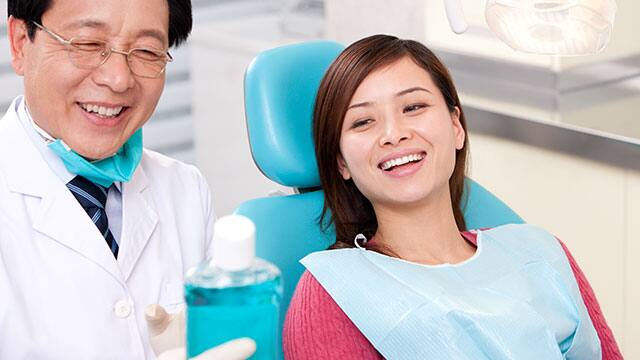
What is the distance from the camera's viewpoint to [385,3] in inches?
128

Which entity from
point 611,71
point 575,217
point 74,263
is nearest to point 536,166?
point 575,217

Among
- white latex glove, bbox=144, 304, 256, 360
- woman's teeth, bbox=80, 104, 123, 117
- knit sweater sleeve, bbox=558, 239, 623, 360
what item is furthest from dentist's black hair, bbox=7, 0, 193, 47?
knit sweater sleeve, bbox=558, 239, 623, 360

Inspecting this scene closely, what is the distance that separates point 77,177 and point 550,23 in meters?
0.71

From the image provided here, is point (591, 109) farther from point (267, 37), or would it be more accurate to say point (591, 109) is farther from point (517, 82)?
point (267, 37)

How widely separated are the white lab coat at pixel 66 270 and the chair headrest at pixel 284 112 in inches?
12.5

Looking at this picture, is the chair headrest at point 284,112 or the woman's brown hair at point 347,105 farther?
the chair headrest at point 284,112

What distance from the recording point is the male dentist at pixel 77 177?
1558mm

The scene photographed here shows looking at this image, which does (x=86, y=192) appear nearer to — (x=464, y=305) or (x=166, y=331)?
(x=166, y=331)

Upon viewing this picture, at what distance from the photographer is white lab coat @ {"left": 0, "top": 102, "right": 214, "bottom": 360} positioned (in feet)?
5.06

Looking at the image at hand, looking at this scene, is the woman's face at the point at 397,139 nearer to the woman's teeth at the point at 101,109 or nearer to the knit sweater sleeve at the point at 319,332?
the knit sweater sleeve at the point at 319,332

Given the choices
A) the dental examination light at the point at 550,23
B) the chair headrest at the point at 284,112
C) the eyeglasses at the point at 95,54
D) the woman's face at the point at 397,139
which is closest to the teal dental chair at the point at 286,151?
the chair headrest at the point at 284,112

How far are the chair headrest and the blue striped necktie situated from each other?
1.29 feet

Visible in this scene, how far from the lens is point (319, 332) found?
1.71 m

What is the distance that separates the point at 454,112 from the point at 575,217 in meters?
0.81
